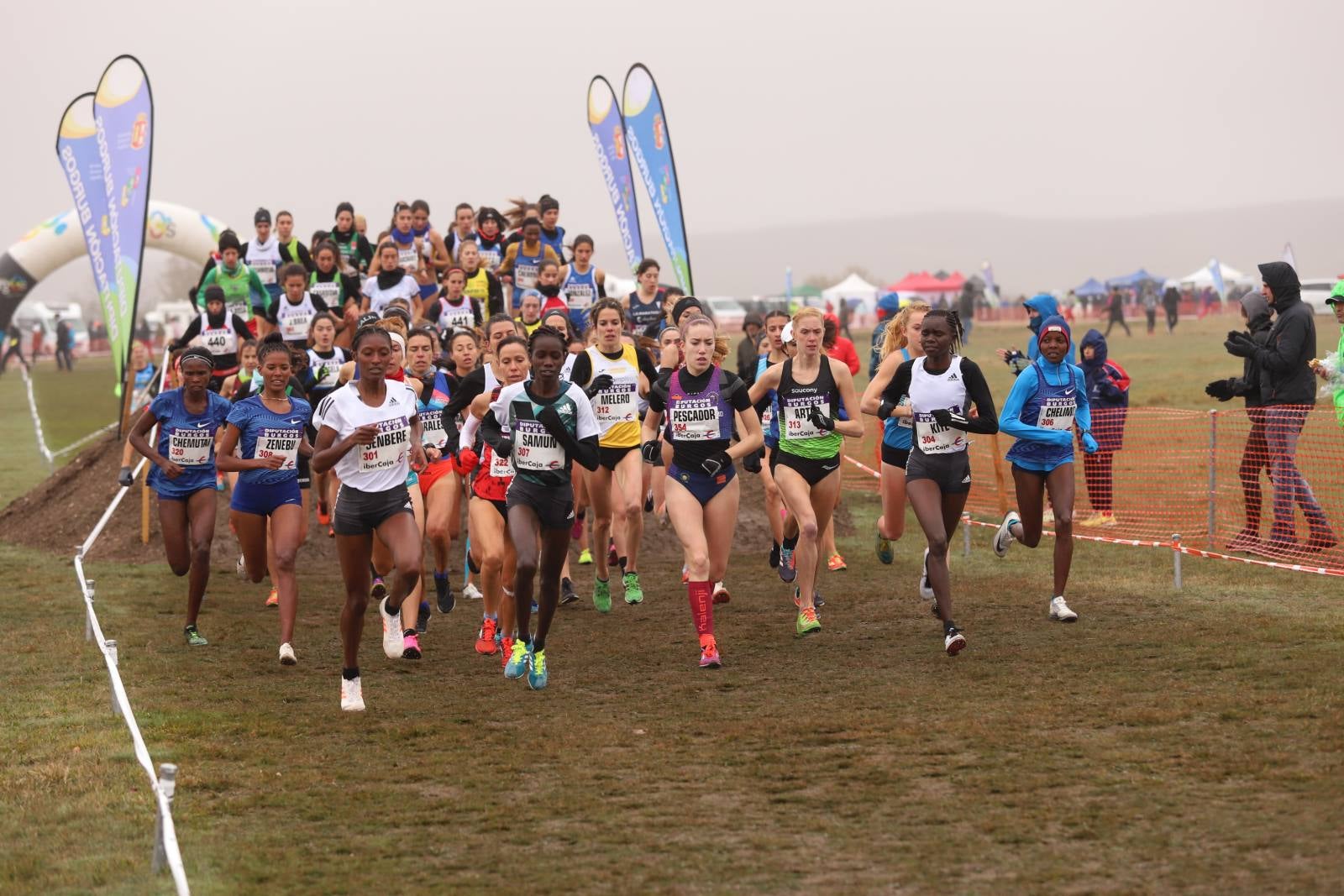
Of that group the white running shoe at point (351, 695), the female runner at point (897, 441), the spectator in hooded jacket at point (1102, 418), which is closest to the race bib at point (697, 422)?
the female runner at point (897, 441)

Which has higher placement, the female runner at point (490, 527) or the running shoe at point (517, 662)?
the female runner at point (490, 527)

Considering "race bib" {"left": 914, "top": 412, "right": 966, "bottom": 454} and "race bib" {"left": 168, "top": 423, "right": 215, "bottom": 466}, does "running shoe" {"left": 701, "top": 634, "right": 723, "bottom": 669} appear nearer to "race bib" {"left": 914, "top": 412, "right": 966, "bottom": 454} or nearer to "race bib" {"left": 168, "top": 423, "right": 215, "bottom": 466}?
"race bib" {"left": 914, "top": 412, "right": 966, "bottom": 454}

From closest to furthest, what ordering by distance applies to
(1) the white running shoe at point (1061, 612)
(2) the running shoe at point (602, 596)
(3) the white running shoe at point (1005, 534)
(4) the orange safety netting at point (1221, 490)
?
(1) the white running shoe at point (1061, 612)
(3) the white running shoe at point (1005, 534)
(2) the running shoe at point (602, 596)
(4) the orange safety netting at point (1221, 490)

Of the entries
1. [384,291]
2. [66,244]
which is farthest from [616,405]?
[66,244]

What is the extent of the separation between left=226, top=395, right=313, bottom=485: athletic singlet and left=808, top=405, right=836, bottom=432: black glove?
10.7 feet

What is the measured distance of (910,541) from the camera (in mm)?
15617

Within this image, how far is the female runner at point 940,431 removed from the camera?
9766 millimetres

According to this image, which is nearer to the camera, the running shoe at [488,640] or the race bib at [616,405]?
the running shoe at [488,640]

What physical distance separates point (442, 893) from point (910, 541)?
34.3 ft

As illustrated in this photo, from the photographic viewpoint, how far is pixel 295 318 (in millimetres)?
16156

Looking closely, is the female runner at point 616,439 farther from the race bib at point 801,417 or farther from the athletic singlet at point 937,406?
the athletic singlet at point 937,406

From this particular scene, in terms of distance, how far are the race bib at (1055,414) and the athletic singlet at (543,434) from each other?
313 centimetres

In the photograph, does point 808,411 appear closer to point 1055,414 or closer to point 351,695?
point 1055,414

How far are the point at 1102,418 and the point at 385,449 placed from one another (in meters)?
8.51
